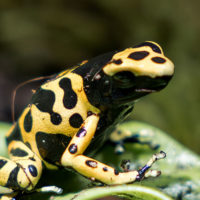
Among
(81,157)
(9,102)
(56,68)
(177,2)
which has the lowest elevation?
(9,102)

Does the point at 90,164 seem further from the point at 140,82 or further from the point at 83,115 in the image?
the point at 140,82

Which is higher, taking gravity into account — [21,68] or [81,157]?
[81,157]

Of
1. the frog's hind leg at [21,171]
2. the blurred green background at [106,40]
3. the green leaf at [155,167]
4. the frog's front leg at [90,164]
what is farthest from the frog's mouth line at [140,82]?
the blurred green background at [106,40]

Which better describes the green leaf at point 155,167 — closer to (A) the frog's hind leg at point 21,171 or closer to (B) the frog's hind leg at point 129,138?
(B) the frog's hind leg at point 129,138

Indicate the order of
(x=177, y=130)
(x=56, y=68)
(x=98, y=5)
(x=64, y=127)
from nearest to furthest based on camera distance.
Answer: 1. (x=64, y=127)
2. (x=177, y=130)
3. (x=98, y=5)
4. (x=56, y=68)

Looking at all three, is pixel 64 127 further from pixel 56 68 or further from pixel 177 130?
pixel 56 68

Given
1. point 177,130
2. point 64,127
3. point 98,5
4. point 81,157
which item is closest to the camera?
point 81,157

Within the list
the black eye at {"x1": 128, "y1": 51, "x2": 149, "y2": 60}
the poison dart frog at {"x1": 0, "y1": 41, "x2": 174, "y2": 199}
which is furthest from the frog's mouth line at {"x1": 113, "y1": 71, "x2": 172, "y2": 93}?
the black eye at {"x1": 128, "y1": 51, "x2": 149, "y2": 60}

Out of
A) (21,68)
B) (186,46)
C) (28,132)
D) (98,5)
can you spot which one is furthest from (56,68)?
(28,132)
